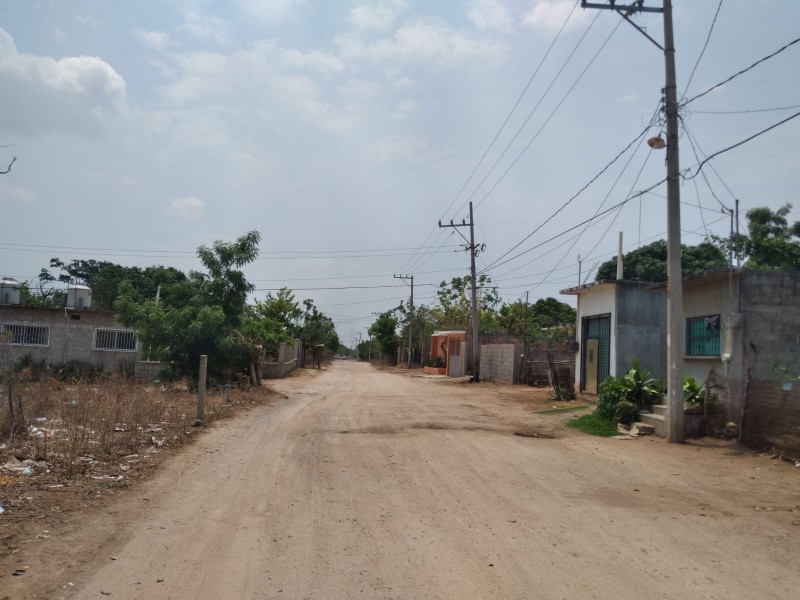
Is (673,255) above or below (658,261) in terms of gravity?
below

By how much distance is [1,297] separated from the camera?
29656 millimetres

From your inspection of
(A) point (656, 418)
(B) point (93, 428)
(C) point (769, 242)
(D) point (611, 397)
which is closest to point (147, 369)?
(B) point (93, 428)

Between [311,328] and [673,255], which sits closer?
[673,255]

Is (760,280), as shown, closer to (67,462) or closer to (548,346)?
(67,462)

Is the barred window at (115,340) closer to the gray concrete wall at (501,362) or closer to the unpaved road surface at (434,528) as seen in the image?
the gray concrete wall at (501,362)

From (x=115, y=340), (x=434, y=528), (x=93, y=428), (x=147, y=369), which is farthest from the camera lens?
(x=115, y=340)

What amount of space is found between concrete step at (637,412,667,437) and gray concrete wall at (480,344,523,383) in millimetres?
16929

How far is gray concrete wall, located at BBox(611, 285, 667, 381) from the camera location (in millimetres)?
20609

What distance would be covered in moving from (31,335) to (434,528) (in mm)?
27475

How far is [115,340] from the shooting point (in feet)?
95.1

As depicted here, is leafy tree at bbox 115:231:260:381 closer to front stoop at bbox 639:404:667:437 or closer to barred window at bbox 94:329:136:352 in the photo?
barred window at bbox 94:329:136:352

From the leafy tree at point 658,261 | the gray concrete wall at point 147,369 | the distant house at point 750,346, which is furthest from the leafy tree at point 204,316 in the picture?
the leafy tree at point 658,261

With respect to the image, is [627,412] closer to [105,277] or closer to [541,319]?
[541,319]

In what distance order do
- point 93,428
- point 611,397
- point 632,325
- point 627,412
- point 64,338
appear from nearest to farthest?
point 93,428, point 627,412, point 611,397, point 632,325, point 64,338
